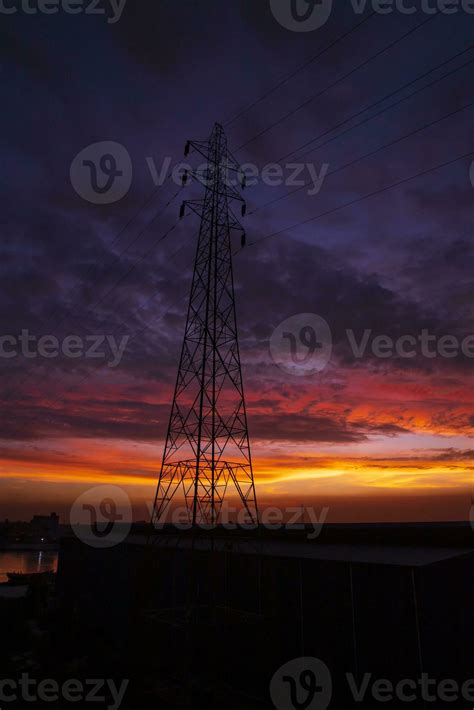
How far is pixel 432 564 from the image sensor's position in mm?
19125

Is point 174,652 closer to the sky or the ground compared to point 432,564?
closer to the ground

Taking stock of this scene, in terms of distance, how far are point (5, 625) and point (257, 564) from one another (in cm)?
2382

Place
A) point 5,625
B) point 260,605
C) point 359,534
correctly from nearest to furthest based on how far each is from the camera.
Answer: point 260,605, point 359,534, point 5,625

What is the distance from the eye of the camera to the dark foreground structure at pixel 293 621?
60.4 ft

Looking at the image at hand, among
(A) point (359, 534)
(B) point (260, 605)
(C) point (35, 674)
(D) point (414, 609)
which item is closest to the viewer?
(D) point (414, 609)

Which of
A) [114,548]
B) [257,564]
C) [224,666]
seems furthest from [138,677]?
[114,548]

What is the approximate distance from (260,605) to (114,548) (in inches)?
700

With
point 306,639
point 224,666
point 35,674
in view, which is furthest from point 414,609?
point 35,674

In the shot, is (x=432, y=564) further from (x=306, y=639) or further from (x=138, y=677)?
(x=138, y=677)

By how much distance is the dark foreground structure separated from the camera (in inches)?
725

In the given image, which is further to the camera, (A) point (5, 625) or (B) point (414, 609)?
(A) point (5, 625)

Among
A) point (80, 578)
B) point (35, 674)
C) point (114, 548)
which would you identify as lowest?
point (35, 674)

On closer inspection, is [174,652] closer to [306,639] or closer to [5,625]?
[306,639]

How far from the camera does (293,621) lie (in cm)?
2242
